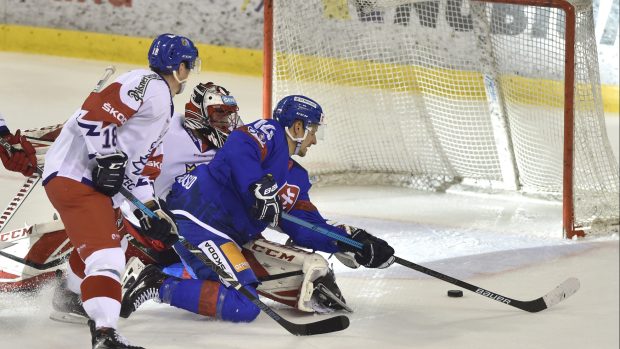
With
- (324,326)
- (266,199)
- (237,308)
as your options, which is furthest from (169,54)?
(324,326)

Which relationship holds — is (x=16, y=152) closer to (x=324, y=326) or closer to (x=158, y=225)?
(x=158, y=225)

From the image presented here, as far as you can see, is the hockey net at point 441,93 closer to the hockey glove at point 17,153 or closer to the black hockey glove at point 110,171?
the hockey glove at point 17,153

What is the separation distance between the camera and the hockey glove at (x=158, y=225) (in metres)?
3.28

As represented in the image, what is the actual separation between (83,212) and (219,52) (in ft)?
20.8

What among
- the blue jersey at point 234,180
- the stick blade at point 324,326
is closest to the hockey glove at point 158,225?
the blue jersey at point 234,180

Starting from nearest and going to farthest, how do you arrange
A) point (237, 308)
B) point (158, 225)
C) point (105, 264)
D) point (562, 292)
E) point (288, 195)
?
point (105, 264), point (158, 225), point (237, 308), point (288, 195), point (562, 292)

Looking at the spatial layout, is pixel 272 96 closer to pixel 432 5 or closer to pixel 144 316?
pixel 432 5

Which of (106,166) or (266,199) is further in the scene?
(266,199)

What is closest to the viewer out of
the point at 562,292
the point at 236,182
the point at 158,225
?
the point at 158,225

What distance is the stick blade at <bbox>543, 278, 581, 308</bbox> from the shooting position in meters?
4.10

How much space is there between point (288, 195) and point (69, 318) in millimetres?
896

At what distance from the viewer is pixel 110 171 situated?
10.3 ft

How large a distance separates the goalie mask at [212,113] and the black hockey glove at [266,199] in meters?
0.65

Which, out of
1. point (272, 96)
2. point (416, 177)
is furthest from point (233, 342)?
point (416, 177)
